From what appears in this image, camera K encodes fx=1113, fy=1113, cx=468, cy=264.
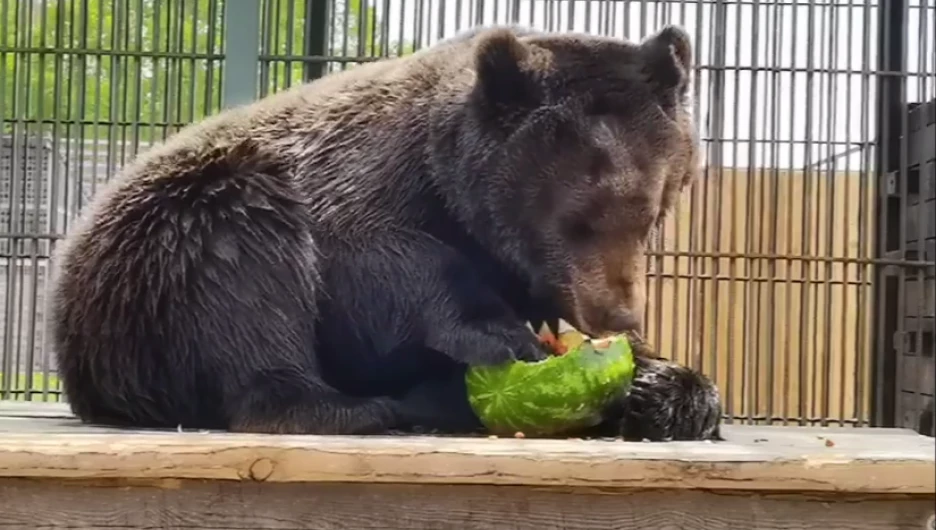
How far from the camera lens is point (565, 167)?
7.03 ft

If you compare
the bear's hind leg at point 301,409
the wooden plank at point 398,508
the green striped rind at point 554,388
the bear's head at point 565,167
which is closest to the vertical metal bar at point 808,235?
the bear's head at point 565,167

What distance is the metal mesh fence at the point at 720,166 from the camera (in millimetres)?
4555

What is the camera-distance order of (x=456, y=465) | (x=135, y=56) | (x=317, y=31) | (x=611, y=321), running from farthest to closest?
(x=135, y=56) → (x=317, y=31) → (x=611, y=321) → (x=456, y=465)

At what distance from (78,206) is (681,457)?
147 inches

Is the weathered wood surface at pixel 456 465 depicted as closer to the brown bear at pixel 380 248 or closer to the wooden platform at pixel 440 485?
the wooden platform at pixel 440 485

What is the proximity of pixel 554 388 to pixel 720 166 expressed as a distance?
295 cm

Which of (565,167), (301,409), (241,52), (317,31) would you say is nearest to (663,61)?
(565,167)

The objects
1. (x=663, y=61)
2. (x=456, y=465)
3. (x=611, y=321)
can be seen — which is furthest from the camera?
(x=663, y=61)

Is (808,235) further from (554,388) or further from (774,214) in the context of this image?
(554,388)

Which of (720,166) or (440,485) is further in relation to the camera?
(720,166)

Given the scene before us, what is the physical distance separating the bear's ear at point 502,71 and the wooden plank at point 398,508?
0.87 metres

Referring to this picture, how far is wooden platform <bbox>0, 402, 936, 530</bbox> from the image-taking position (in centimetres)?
156

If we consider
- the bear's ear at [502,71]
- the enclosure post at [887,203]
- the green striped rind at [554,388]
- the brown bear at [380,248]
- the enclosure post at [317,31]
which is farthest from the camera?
the enclosure post at [887,203]

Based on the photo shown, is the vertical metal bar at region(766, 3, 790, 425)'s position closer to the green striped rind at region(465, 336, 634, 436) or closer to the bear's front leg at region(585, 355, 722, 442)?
the bear's front leg at region(585, 355, 722, 442)
